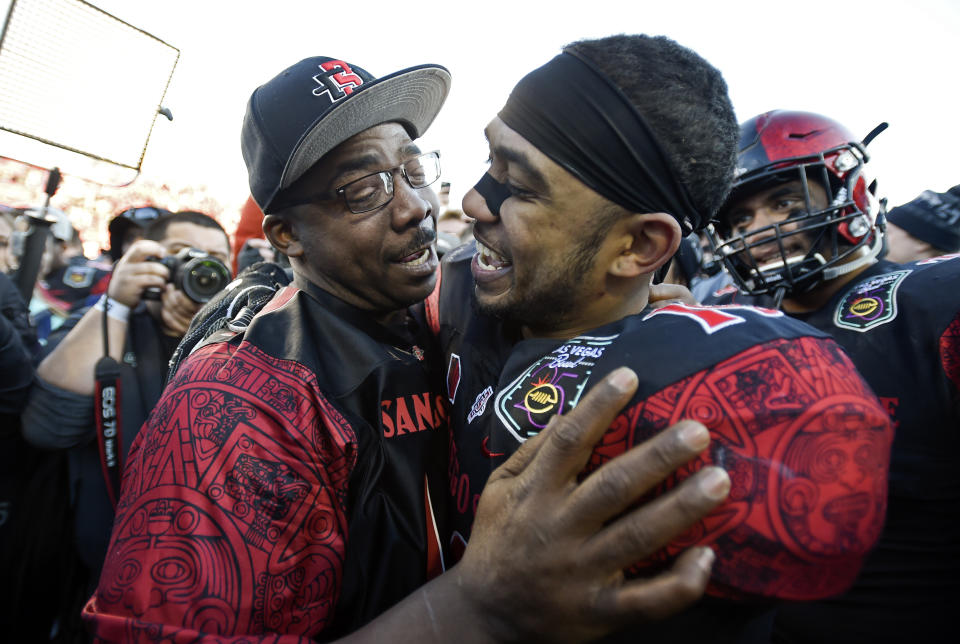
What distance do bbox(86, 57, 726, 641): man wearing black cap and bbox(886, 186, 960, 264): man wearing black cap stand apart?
4588mm

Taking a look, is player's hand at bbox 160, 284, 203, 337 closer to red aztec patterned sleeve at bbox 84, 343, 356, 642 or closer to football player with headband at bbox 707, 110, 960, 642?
red aztec patterned sleeve at bbox 84, 343, 356, 642

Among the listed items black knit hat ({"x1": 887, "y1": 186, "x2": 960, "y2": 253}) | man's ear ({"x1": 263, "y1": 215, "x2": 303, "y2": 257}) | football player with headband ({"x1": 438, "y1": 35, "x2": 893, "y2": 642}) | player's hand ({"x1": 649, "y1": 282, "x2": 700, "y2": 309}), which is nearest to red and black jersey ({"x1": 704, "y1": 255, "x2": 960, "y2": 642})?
player's hand ({"x1": 649, "y1": 282, "x2": 700, "y2": 309})

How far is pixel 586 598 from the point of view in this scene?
1.04m

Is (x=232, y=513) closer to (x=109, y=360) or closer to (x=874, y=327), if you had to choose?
(x=109, y=360)

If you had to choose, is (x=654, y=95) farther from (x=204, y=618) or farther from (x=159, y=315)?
(x=159, y=315)

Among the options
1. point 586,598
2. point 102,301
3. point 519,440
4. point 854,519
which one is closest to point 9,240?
point 102,301

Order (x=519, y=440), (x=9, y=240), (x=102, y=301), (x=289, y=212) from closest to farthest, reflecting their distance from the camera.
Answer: (x=519, y=440) → (x=289, y=212) → (x=102, y=301) → (x=9, y=240)

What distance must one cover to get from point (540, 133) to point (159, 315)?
2376mm

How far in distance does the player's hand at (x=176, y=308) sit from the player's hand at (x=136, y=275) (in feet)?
0.20

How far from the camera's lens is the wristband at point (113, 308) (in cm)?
272

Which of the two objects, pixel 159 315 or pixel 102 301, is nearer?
pixel 102 301

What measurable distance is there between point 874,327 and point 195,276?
10.6 feet

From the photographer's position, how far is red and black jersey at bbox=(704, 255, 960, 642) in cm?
212

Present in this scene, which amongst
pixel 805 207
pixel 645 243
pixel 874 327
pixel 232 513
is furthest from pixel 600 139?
pixel 805 207
